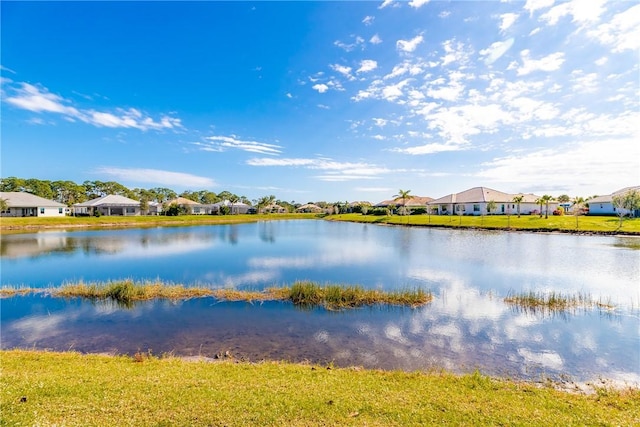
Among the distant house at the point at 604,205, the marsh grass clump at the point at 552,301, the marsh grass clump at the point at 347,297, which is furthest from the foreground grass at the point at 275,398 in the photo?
the distant house at the point at 604,205

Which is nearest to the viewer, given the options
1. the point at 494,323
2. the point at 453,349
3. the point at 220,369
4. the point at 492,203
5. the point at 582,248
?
the point at 220,369

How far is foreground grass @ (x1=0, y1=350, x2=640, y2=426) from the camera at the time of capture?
5359mm

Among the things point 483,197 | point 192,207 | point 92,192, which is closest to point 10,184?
point 92,192

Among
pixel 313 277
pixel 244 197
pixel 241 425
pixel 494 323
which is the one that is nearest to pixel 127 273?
pixel 313 277

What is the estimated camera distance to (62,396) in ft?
19.4

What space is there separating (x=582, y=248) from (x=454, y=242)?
11305mm

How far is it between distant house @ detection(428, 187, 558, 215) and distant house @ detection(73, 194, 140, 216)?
79.3m

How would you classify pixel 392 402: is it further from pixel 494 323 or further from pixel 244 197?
pixel 244 197

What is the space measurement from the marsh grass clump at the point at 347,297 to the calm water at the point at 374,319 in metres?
0.84

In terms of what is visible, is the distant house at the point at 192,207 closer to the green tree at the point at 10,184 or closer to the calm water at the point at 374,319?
the green tree at the point at 10,184

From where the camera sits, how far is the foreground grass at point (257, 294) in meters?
15.2

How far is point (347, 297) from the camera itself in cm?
1538

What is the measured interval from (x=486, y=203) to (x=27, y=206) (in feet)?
322

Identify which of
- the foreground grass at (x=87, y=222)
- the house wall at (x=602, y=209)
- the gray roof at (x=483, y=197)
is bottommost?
the foreground grass at (x=87, y=222)
